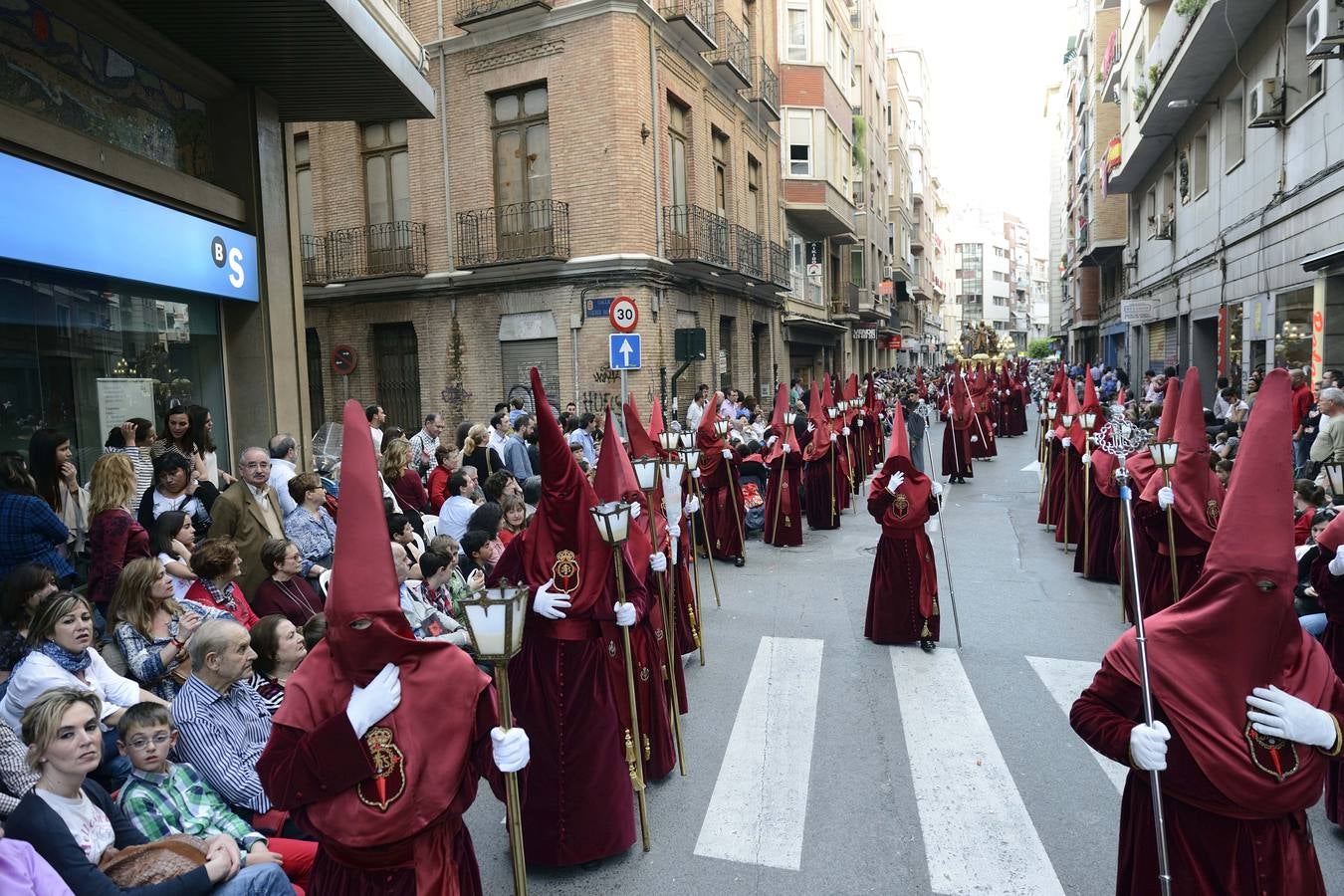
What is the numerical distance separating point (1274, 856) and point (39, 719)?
4426 millimetres

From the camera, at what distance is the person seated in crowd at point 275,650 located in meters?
4.59

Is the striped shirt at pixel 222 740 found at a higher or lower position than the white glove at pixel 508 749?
lower

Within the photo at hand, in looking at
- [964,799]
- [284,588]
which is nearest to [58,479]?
[284,588]

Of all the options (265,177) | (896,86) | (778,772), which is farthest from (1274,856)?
(896,86)

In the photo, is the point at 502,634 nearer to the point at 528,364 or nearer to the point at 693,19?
the point at 528,364

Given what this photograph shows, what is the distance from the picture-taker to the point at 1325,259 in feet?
39.6

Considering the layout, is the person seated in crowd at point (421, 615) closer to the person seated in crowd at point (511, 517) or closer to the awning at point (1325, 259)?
the person seated in crowd at point (511, 517)

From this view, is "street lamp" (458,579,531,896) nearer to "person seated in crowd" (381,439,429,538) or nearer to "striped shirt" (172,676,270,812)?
"striped shirt" (172,676,270,812)

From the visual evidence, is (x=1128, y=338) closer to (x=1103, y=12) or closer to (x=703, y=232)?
(x=1103, y=12)

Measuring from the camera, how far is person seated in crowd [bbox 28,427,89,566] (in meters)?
6.36

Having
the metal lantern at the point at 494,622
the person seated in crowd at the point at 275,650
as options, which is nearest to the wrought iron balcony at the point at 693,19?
the person seated in crowd at the point at 275,650

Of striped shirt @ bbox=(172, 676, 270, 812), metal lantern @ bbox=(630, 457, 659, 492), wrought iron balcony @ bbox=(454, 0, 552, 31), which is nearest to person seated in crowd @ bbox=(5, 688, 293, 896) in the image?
striped shirt @ bbox=(172, 676, 270, 812)

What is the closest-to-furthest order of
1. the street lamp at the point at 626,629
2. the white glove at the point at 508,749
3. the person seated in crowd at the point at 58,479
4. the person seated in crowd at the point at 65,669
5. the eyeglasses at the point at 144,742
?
the white glove at the point at 508,749
the eyeglasses at the point at 144,742
the person seated in crowd at the point at 65,669
the street lamp at the point at 626,629
the person seated in crowd at the point at 58,479

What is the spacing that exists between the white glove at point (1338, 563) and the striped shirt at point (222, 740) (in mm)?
5524
